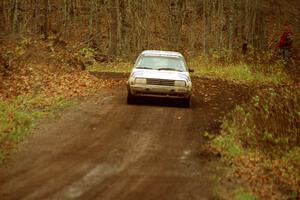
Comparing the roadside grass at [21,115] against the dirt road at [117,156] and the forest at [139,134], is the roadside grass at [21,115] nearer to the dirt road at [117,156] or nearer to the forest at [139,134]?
the forest at [139,134]

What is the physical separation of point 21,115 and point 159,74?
4.63 metres

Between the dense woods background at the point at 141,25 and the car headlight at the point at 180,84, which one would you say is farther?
the dense woods background at the point at 141,25

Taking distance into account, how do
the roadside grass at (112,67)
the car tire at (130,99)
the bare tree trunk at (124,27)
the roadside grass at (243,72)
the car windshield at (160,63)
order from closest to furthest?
the car tire at (130,99)
the car windshield at (160,63)
the roadside grass at (243,72)
the roadside grass at (112,67)
the bare tree trunk at (124,27)

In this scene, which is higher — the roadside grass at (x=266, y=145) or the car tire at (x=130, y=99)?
the roadside grass at (x=266, y=145)

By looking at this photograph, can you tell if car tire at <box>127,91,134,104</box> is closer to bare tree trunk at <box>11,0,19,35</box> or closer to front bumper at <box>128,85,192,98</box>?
front bumper at <box>128,85,192,98</box>

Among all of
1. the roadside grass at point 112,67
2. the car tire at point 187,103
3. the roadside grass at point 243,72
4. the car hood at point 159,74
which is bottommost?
the roadside grass at point 112,67

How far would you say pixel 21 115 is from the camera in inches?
562

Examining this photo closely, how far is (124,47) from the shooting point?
35844 millimetres

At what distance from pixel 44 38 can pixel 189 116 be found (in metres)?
19.0

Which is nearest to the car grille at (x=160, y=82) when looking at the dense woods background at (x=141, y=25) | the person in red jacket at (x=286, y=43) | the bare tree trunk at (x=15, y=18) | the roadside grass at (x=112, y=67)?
the person in red jacket at (x=286, y=43)

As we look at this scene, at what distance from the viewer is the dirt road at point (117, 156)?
922 centimetres

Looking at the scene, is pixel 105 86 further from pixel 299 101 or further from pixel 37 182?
pixel 37 182

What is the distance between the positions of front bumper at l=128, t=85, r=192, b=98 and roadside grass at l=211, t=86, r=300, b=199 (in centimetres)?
172

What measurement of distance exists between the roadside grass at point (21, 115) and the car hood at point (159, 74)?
219 cm
